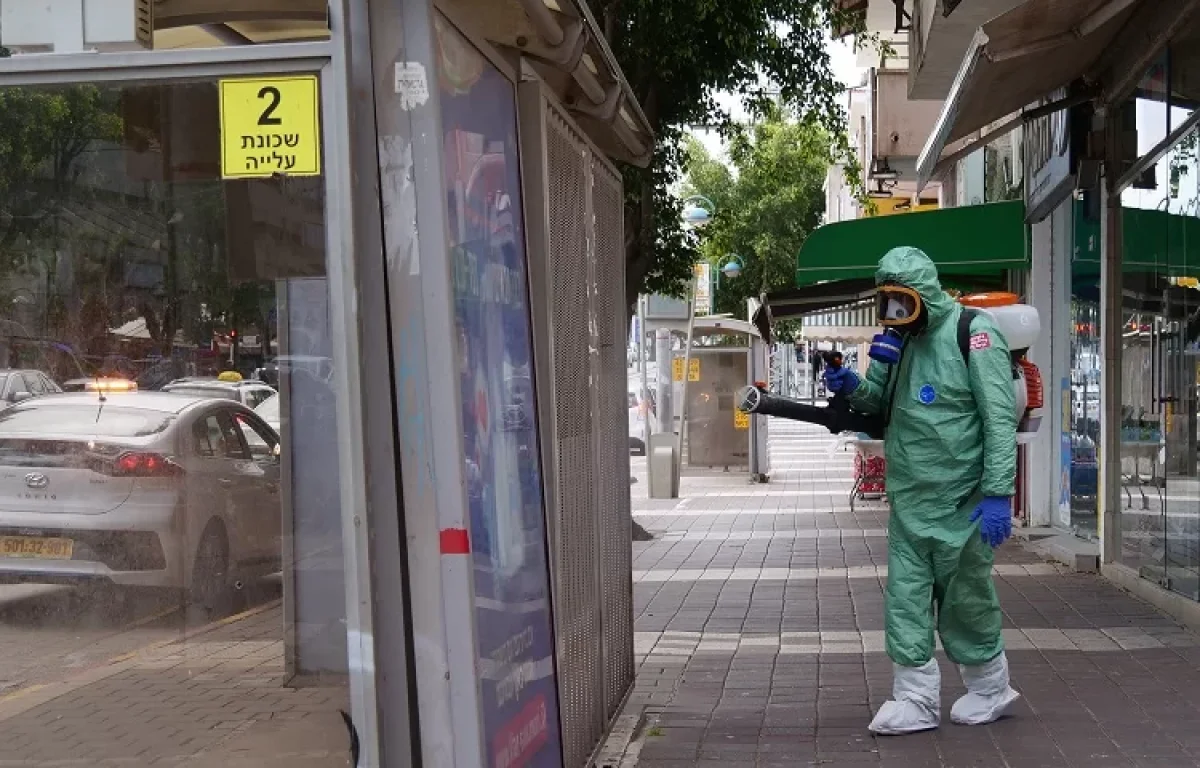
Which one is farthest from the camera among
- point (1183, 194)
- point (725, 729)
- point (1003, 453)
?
point (1183, 194)

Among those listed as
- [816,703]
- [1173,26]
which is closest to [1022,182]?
[1173,26]

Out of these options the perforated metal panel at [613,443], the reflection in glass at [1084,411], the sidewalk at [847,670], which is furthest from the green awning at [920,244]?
the perforated metal panel at [613,443]

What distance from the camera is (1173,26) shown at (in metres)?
9.81

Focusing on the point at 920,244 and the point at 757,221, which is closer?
the point at 920,244

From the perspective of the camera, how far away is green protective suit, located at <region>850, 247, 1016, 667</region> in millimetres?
6496

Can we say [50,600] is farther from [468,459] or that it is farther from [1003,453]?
[1003,453]

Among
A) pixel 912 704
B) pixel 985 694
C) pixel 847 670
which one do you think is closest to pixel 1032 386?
pixel 985 694

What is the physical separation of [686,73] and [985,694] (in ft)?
29.6

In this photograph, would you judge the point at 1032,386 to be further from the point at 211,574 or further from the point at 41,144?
the point at 41,144

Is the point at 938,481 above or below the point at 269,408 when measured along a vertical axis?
below

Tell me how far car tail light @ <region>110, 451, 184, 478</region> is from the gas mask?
3114 millimetres

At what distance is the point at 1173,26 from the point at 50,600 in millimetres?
7759

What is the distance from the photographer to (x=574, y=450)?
5.54 m

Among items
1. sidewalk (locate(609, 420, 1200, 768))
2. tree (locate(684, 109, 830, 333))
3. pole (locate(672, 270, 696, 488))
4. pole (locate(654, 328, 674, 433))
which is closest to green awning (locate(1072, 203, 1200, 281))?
sidewalk (locate(609, 420, 1200, 768))
